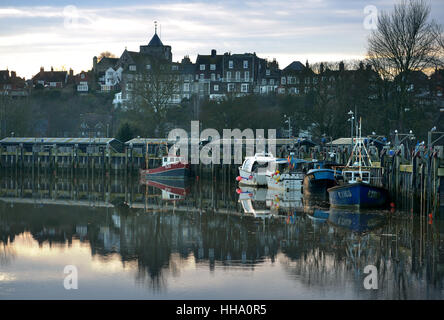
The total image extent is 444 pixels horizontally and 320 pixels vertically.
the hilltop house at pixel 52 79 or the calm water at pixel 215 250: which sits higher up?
the hilltop house at pixel 52 79

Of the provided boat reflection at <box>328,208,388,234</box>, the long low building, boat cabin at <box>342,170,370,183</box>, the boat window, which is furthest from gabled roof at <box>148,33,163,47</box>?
boat reflection at <box>328,208,388,234</box>

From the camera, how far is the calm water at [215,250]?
1992 centimetres

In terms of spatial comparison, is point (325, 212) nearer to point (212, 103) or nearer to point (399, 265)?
point (399, 265)

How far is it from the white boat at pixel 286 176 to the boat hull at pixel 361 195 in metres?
11.5

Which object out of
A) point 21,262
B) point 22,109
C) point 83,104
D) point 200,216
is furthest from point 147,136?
point 21,262

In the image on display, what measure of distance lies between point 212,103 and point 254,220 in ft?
182

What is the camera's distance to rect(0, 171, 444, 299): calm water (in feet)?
65.4

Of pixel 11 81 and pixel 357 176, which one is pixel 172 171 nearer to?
pixel 357 176

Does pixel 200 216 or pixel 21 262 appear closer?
pixel 21 262

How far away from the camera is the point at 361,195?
36719 millimetres

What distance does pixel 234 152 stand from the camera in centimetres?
7056

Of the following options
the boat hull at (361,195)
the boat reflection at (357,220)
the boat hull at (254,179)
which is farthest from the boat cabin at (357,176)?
the boat hull at (254,179)

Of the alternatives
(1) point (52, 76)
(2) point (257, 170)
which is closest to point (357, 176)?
(2) point (257, 170)

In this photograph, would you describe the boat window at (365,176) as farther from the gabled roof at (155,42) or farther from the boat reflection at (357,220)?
the gabled roof at (155,42)
